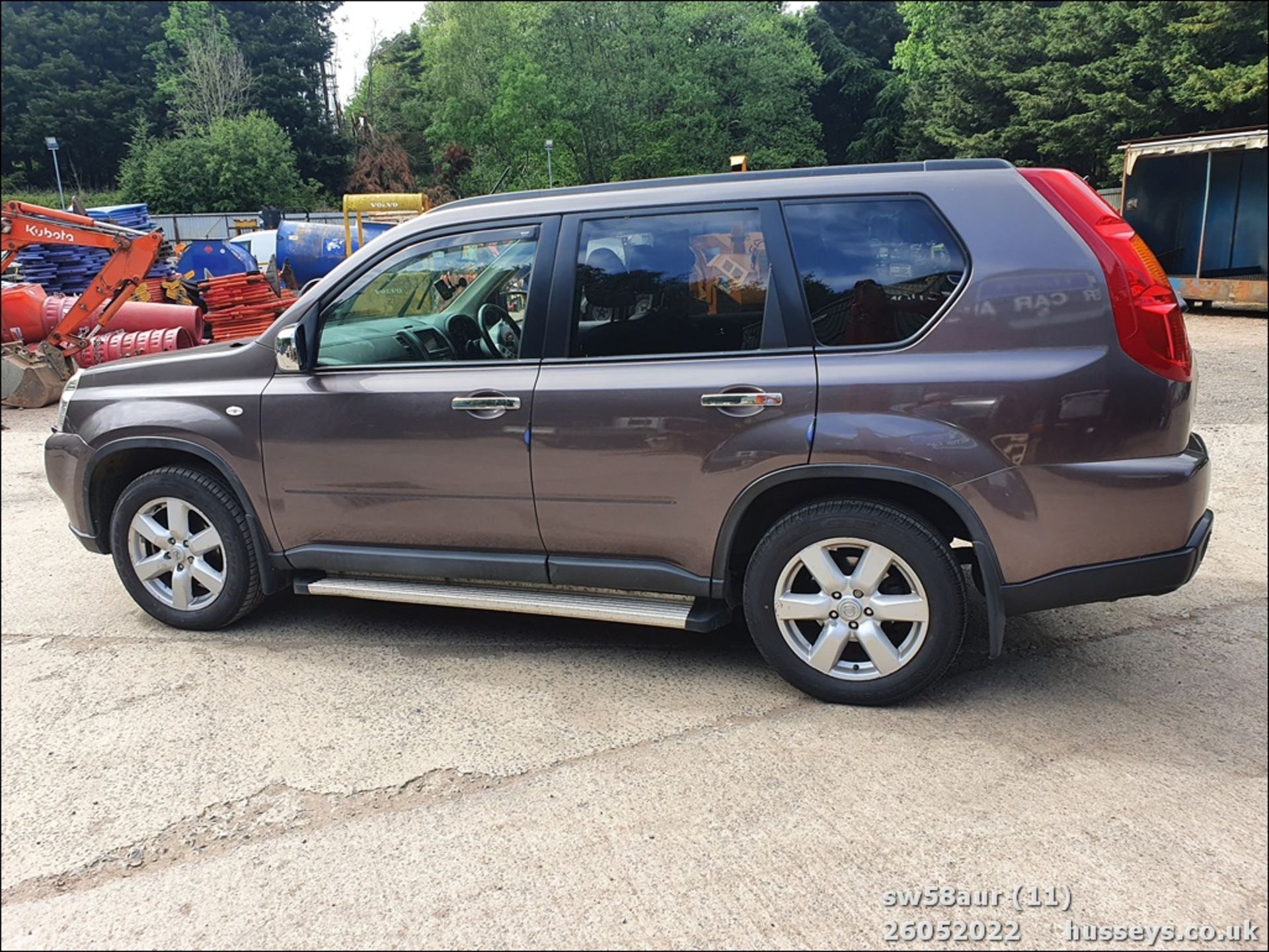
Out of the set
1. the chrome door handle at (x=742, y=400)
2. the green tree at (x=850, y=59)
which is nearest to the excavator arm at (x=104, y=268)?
the chrome door handle at (x=742, y=400)

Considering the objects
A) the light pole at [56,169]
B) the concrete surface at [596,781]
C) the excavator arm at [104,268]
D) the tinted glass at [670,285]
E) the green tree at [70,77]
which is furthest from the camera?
the excavator arm at [104,268]

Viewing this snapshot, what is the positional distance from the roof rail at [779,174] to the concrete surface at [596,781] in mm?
1929

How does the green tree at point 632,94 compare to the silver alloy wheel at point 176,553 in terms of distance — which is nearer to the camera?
the silver alloy wheel at point 176,553

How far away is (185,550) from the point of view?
168 inches

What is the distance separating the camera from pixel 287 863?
2643 millimetres

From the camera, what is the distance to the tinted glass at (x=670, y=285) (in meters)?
3.43

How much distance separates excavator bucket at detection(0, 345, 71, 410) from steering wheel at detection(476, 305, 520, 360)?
410 inches

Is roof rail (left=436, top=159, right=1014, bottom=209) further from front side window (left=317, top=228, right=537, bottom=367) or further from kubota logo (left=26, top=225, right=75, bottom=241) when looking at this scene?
kubota logo (left=26, top=225, right=75, bottom=241)

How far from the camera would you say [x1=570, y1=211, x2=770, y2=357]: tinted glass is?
11.3ft

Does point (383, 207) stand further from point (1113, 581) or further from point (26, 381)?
point (1113, 581)

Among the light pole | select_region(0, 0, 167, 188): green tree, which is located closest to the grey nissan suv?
select_region(0, 0, 167, 188): green tree

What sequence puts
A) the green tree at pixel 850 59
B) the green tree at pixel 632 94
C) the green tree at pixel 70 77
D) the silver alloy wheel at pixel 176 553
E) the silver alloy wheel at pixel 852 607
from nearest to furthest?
1. the silver alloy wheel at pixel 852 607
2. the silver alloy wheel at pixel 176 553
3. the green tree at pixel 70 77
4. the green tree at pixel 850 59
5. the green tree at pixel 632 94

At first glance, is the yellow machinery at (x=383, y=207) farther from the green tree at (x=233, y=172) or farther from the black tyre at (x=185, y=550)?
the black tyre at (x=185, y=550)

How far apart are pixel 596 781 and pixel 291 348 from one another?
224 centimetres
